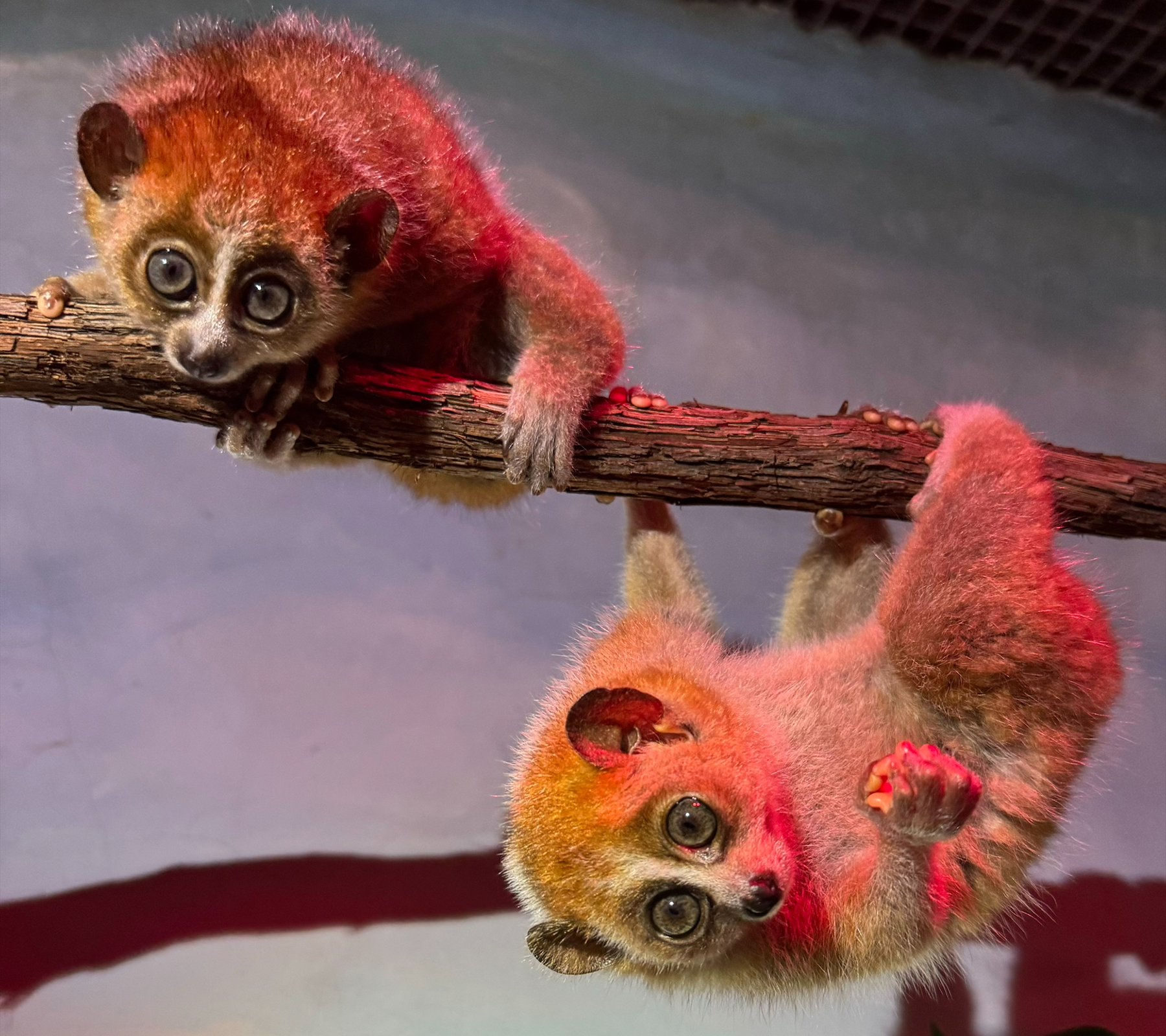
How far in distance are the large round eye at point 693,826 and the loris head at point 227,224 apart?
48.3 inches

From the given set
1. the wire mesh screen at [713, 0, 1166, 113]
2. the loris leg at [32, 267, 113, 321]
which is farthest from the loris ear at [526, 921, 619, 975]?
the wire mesh screen at [713, 0, 1166, 113]

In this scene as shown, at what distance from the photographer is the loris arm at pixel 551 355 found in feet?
6.71

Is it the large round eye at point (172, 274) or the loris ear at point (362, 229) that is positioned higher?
Result: the loris ear at point (362, 229)

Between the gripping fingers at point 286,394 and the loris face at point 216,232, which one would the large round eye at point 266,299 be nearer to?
the loris face at point 216,232

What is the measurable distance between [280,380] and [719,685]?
1.26 m

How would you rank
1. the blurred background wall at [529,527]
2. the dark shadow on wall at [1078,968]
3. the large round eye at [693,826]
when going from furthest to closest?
the dark shadow on wall at [1078,968] < the blurred background wall at [529,527] < the large round eye at [693,826]

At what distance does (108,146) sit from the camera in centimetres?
171

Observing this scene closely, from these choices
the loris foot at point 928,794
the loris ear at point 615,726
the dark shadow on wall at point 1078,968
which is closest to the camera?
the loris foot at point 928,794

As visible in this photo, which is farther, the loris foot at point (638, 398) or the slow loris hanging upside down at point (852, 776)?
the loris foot at point (638, 398)

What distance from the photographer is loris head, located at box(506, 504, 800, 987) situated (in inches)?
69.4

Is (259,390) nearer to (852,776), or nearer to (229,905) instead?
(852,776)

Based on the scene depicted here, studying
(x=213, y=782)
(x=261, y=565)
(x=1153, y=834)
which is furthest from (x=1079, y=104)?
(x=213, y=782)

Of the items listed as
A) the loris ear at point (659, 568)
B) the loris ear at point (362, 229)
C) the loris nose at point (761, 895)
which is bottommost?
the loris nose at point (761, 895)

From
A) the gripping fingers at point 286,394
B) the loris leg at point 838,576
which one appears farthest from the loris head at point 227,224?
the loris leg at point 838,576
